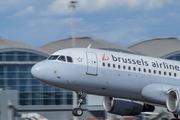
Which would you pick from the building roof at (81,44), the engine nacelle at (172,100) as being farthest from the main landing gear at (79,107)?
the building roof at (81,44)

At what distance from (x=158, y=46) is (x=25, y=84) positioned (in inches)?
1203

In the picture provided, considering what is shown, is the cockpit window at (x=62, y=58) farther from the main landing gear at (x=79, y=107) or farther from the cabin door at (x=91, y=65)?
the main landing gear at (x=79, y=107)

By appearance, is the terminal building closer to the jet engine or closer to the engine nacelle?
the jet engine

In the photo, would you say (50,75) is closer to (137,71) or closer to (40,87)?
(137,71)

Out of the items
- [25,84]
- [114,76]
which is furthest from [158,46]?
[114,76]

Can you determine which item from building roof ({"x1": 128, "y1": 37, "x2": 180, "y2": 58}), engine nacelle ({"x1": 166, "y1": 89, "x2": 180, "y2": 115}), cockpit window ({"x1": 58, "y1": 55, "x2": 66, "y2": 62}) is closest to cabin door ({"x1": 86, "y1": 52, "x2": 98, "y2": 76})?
cockpit window ({"x1": 58, "y1": 55, "x2": 66, "y2": 62})

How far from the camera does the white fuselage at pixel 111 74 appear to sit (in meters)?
19.8

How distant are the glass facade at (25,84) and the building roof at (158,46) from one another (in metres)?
21.2

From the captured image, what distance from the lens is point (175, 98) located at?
72.1 feet

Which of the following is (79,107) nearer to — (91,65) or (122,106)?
(91,65)

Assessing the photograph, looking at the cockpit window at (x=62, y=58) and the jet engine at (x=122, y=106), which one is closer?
the cockpit window at (x=62, y=58)

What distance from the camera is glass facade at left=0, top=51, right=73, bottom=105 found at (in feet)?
175

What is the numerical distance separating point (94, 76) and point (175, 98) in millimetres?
6181

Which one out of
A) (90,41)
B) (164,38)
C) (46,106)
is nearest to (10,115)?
(46,106)
